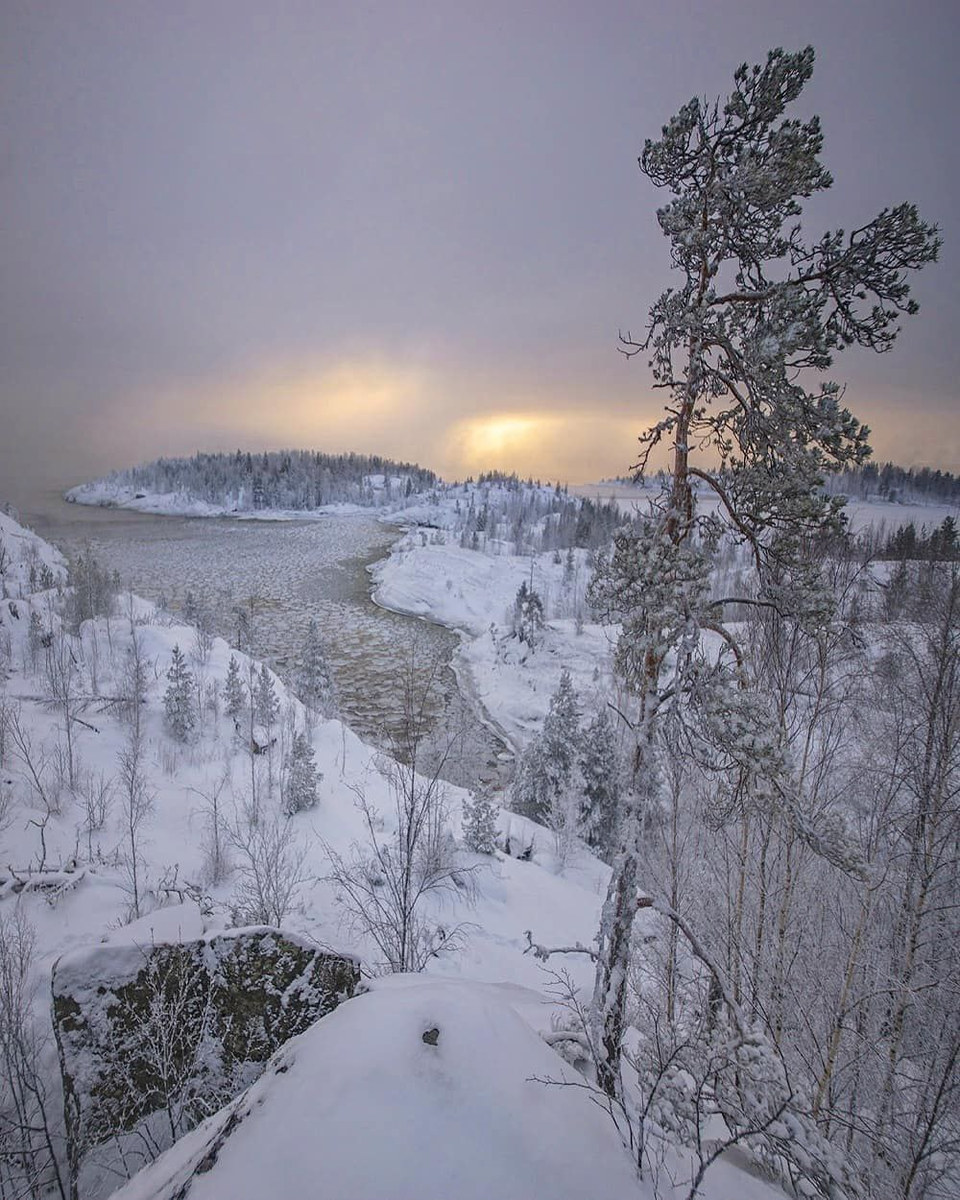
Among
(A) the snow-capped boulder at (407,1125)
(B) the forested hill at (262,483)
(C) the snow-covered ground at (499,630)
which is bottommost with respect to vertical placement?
(C) the snow-covered ground at (499,630)

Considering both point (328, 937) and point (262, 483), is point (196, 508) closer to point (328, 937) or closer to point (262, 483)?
point (262, 483)

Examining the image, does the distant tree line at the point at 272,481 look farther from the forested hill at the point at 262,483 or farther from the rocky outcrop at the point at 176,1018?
the rocky outcrop at the point at 176,1018

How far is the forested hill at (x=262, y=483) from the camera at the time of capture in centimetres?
12119

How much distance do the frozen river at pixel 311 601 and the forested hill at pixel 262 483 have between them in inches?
1442

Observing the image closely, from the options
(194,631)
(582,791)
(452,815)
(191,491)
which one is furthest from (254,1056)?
(191,491)

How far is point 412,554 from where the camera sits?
2160 inches

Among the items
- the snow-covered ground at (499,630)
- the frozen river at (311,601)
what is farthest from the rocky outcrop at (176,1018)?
the frozen river at (311,601)

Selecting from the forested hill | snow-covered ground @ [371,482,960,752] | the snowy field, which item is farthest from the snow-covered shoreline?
the snowy field

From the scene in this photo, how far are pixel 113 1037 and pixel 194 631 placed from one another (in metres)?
23.8

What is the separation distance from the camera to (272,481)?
123250 mm

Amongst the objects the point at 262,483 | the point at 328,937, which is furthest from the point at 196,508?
the point at 328,937

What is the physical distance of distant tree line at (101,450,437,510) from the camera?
397 feet

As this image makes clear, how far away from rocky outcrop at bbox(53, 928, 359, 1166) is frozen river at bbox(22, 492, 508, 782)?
14836 mm

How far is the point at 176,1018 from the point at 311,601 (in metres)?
40.1
